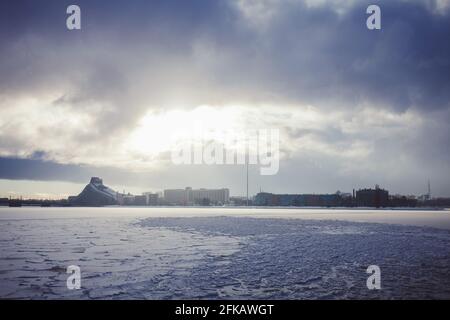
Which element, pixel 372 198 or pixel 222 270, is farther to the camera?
pixel 372 198

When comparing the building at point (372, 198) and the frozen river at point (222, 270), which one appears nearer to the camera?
the frozen river at point (222, 270)

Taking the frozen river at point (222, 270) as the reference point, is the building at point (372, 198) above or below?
below

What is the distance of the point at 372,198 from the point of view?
529 ft

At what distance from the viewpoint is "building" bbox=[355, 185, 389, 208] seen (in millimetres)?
158750

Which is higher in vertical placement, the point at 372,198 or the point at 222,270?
the point at 222,270

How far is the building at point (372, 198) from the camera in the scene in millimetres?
158750

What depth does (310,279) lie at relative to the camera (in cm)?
908

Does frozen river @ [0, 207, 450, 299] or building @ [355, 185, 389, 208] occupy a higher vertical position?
frozen river @ [0, 207, 450, 299]

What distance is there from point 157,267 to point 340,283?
17.4 feet

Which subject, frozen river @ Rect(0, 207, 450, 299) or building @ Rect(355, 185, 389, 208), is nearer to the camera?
frozen river @ Rect(0, 207, 450, 299)
